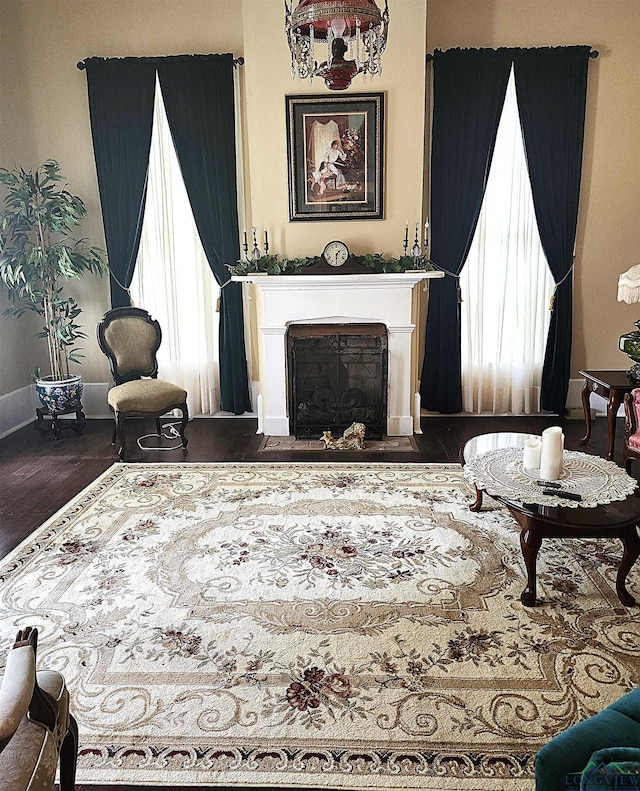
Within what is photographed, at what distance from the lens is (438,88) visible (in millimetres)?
5258

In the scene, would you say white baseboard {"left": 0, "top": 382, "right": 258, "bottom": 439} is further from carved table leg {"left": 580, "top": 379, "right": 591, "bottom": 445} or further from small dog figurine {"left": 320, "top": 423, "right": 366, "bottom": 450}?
carved table leg {"left": 580, "top": 379, "right": 591, "bottom": 445}

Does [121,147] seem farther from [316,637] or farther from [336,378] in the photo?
[316,637]

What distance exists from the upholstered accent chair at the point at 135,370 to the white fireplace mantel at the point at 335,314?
0.76 metres

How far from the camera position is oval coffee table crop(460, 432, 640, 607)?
2535 millimetres

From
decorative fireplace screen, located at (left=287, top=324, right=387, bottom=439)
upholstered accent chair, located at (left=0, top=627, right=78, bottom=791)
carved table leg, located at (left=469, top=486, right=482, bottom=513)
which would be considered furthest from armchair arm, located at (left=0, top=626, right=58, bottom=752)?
decorative fireplace screen, located at (left=287, top=324, right=387, bottom=439)

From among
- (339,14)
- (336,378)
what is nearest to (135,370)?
(336,378)

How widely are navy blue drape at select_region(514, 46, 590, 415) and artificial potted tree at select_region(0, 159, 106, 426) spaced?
3.76 meters

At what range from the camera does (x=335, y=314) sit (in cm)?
509

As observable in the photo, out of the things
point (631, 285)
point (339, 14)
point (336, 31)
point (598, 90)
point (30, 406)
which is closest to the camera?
point (339, 14)

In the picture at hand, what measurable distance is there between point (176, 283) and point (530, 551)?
4.07 meters

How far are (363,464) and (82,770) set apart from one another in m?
2.90

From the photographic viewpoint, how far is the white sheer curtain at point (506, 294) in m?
5.44

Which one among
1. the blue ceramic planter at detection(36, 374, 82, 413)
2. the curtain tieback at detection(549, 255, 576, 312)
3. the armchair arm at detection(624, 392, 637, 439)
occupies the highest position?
the curtain tieback at detection(549, 255, 576, 312)

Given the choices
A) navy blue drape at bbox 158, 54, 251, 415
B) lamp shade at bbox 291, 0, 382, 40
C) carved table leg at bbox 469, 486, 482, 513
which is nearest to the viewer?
lamp shade at bbox 291, 0, 382, 40
